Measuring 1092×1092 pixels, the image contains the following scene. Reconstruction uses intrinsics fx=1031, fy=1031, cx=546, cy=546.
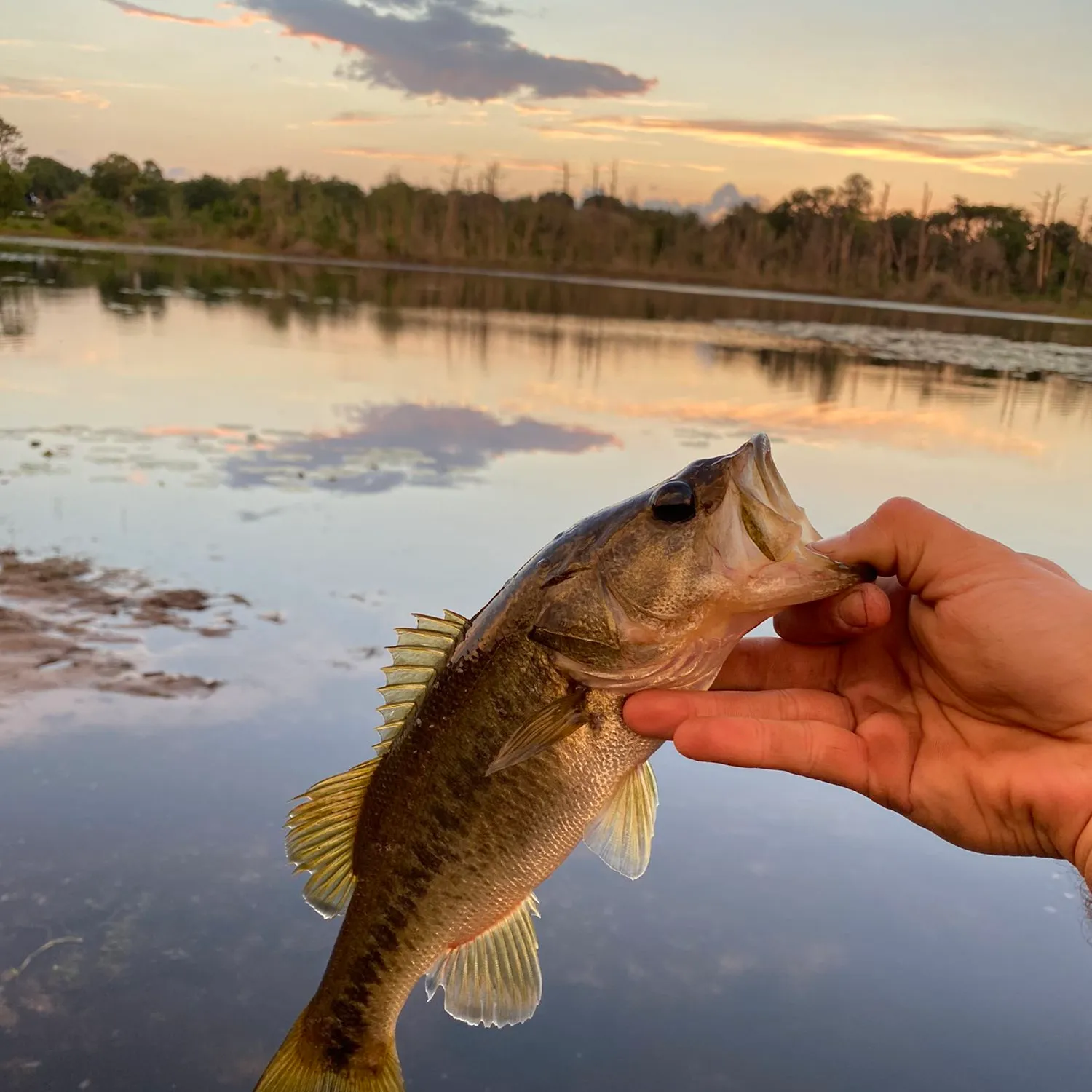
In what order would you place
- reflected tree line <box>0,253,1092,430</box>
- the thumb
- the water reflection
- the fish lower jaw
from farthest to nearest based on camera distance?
reflected tree line <box>0,253,1092,430</box>, the water reflection, the thumb, the fish lower jaw

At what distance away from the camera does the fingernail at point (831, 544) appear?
2.40 m

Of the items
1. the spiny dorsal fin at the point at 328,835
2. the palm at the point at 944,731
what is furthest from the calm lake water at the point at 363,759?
the palm at the point at 944,731

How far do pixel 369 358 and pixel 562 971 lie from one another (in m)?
16.0

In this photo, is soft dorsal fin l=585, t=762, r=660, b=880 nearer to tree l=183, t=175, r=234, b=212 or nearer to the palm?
the palm

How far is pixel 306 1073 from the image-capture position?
2.55m

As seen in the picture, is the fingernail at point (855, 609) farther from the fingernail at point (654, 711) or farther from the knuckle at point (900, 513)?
the fingernail at point (654, 711)

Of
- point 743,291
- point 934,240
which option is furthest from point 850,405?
point 934,240

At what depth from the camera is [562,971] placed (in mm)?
4133

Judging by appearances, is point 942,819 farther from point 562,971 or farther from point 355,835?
point 562,971

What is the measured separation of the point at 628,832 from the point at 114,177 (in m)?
93.1

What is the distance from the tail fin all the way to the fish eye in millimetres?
1561

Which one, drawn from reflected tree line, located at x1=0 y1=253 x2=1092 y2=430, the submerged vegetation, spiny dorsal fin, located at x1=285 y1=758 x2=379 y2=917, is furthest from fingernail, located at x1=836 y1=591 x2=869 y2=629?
the submerged vegetation

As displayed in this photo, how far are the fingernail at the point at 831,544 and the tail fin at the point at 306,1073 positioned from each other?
1697mm

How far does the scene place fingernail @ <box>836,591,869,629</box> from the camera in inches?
99.1
